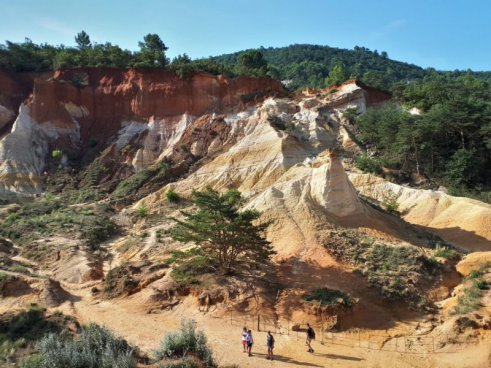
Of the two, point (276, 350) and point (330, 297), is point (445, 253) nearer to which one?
point (330, 297)

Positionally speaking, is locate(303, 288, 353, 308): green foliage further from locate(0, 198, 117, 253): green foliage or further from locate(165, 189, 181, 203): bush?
locate(165, 189, 181, 203): bush

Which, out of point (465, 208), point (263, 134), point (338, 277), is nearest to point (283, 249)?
point (338, 277)

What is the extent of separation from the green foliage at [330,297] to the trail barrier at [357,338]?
37.9 inches

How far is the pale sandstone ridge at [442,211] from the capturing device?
31.0m

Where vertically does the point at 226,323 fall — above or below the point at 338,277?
below

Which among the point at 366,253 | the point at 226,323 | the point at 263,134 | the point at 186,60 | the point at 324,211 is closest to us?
the point at 226,323

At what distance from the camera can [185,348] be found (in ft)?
46.0

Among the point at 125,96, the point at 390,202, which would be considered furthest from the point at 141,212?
the point at 125,96

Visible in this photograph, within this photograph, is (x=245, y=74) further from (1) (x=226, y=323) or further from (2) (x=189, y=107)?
(1) (x=226, y=323)

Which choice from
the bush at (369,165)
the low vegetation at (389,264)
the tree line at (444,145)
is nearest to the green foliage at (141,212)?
the low vegetation at (389,264)

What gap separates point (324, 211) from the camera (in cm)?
2828

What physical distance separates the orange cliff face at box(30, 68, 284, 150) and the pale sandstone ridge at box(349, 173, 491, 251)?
18.7m

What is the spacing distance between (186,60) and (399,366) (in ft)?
160

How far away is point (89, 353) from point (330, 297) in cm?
1141
